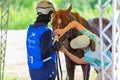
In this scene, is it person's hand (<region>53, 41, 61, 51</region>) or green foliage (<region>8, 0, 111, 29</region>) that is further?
green foliage (<region>8, 0, 111, 29</region>)

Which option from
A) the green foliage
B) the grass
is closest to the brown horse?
the grass

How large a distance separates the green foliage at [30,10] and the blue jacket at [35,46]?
14573mm

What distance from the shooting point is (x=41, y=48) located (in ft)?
26.6

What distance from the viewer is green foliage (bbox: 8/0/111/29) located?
2371cm

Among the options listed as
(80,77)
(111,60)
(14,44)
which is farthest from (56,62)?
(14,44)

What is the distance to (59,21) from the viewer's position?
8938 mm

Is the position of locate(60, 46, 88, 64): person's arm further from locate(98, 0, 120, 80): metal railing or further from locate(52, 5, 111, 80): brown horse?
locate(98, 0, 120, 80): metal railing

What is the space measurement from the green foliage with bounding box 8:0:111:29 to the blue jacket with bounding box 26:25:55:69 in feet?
47.8

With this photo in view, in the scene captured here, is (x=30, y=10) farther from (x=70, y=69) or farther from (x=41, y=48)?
(x=41, y=48)

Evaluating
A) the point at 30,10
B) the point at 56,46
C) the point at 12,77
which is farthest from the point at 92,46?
the point at 30,10

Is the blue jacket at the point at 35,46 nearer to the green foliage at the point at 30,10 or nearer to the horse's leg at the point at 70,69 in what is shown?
the horse's leg at the point at 70,69

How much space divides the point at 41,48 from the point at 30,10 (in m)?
17.0

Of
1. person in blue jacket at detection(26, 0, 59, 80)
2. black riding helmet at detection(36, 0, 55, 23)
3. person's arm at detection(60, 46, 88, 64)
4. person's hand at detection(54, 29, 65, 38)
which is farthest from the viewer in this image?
person's arm at detection(60, 46, 88, 64)

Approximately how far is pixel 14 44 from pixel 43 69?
10.6m
